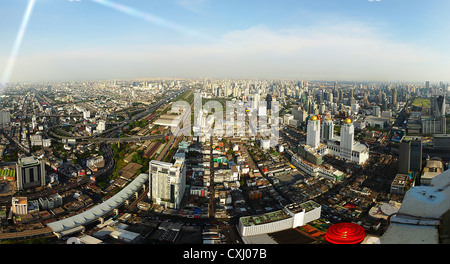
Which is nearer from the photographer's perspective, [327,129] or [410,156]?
[410,156]

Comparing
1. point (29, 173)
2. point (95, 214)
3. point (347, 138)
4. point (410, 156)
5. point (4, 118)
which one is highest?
point (4, 118)

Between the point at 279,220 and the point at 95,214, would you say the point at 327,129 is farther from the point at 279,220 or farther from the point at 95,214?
the point at 95,214

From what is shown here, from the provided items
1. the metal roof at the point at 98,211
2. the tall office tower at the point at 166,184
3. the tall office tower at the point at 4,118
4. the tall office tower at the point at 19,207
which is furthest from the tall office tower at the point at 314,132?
the tall office tower at the point at 4,118

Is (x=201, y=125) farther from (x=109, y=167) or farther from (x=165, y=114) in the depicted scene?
(x=109, y=167)

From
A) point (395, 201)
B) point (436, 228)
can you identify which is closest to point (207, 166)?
point (395, 201)

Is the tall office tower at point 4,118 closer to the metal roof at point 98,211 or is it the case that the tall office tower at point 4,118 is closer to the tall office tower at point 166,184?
the metal roof at point 98,211

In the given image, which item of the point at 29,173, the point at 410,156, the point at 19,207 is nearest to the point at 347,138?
the point at 410,156
